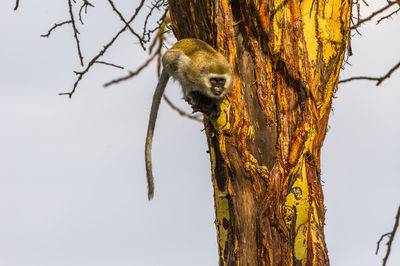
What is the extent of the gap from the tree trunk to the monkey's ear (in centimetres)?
45

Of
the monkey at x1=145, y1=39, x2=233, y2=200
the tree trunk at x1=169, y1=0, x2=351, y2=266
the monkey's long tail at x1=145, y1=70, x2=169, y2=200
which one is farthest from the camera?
the monkey's long tail at x1=145, y1=70, x2=169, y2=200

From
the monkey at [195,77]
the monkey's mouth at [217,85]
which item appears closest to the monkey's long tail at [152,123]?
the monkey at [195,77]

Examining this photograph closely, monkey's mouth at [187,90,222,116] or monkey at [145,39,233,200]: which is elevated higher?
monkey at [145,39,233,200]

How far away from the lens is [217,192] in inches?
158

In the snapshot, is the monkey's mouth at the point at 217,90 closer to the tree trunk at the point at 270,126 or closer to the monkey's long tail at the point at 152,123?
the tree trunk at the point at 270,126

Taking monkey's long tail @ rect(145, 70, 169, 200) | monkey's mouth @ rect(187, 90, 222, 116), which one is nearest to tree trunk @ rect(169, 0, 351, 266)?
monkey's mouth @ rect(187, 90, 222, 116)

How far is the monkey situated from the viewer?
4125mm

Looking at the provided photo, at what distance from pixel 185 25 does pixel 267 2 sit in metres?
0.70

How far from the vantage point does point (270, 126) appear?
3873 mm

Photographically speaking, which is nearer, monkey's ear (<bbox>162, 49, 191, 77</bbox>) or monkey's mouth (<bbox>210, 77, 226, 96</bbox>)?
monkey's mouth (<bbox>210, 77, 226, 96</bbox>)

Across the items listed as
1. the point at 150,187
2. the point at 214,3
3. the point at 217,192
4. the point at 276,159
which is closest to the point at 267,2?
the point at 214,3

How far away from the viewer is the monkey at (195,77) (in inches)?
162

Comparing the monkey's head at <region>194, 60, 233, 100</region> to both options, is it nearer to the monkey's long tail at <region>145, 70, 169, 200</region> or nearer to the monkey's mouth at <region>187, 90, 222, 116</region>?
the monkey's mouth at <region>187, 90, 222, 116</region>

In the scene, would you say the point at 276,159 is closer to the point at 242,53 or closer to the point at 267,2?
the point at 242,53
